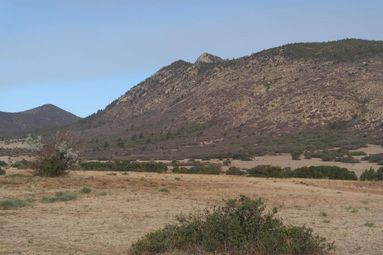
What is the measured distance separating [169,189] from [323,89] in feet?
206

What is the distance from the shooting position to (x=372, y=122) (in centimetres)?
7494

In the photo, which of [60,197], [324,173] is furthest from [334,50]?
[60,197]

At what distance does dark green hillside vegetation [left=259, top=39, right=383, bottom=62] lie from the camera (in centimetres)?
9575

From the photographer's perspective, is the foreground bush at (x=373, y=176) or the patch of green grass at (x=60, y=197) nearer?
the patch of green grass at (x=60, y=197)

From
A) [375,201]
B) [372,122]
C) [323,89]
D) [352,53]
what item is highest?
[352,53]

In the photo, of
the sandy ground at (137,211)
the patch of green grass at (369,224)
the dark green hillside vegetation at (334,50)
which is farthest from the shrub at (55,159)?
the dark green hillside vegetation at (334,50)

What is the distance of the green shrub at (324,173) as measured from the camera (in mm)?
41000

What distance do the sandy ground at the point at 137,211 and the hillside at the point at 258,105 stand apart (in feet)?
135

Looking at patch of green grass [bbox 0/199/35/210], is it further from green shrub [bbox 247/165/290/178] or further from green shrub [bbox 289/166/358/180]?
green shrub [bbox 289/166/358/180]

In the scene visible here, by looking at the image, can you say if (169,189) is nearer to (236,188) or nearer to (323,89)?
(236,188)

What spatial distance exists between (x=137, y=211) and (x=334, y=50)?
88.0m

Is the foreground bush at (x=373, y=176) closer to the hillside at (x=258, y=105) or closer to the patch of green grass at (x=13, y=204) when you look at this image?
the patch of green grass at (x=13, y=204)

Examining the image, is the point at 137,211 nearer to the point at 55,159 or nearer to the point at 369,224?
the point at 369,224

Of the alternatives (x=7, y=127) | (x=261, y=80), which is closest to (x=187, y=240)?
(x=261, y=80)
